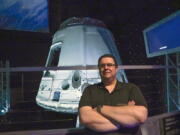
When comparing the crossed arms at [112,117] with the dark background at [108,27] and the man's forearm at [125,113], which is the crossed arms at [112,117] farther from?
the dark background at [108,27]

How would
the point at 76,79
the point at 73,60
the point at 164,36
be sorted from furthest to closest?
the point at 73,60, the point at 164,36, the point at 76,79

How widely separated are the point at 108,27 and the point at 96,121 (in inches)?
205

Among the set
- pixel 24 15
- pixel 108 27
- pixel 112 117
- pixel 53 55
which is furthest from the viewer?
pixel 24 15

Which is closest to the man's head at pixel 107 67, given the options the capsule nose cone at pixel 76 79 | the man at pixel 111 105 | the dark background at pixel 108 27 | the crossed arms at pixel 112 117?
the man at pixel 111 105

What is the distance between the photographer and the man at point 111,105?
2.19m

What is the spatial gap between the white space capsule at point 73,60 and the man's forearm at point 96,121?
2011 mm

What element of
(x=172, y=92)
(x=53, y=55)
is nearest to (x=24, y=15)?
(x=53, y=55)

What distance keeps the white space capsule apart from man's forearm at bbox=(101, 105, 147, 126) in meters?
2.03

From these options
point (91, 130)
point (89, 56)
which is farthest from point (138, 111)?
point (89, 56)

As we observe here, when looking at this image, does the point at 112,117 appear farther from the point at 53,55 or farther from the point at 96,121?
the point at 53,55

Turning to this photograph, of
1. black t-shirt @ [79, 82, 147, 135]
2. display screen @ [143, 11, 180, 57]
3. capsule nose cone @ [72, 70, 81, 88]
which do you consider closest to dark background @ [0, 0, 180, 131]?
display screen @ [143, 11, 180, 57]

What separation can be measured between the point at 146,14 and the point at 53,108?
3.83 metres

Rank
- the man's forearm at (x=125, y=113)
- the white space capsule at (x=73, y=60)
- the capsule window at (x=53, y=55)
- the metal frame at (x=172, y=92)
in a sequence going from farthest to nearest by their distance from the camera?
the capsule window at (x=53, y=55), the white space capsule at (x=73, y=60), the metal frame at (x=172, y=92), the man's forearm at (x=125, y=113)

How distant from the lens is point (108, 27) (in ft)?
23.5
